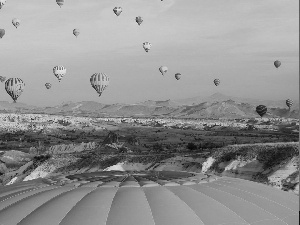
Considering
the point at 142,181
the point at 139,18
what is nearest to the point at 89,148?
the point at 139,18

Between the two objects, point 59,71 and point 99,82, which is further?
point 59,71

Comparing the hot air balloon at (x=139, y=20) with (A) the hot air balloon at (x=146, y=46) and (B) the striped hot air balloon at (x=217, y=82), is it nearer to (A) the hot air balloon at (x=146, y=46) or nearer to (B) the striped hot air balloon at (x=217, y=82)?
(A) the hot air balloon at (x=146, y=46)

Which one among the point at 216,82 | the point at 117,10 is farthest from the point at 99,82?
the point at 216,82

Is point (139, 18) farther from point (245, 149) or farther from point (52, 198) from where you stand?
point (52, 198)

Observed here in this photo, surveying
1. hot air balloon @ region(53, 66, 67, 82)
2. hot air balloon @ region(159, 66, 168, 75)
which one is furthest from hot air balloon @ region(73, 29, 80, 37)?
hot air balloon @ region(159, 66, 168, 75)

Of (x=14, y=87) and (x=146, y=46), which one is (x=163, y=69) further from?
(x=14, y=87)

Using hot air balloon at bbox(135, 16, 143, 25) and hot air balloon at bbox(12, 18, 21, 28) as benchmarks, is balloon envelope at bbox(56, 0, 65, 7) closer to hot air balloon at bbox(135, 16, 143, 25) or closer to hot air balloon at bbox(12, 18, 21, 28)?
hot air balloon at bbox(135, 16, 143, 25)

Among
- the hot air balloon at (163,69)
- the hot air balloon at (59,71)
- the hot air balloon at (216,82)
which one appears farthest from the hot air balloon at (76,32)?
the hot air balloon at (216,82)
